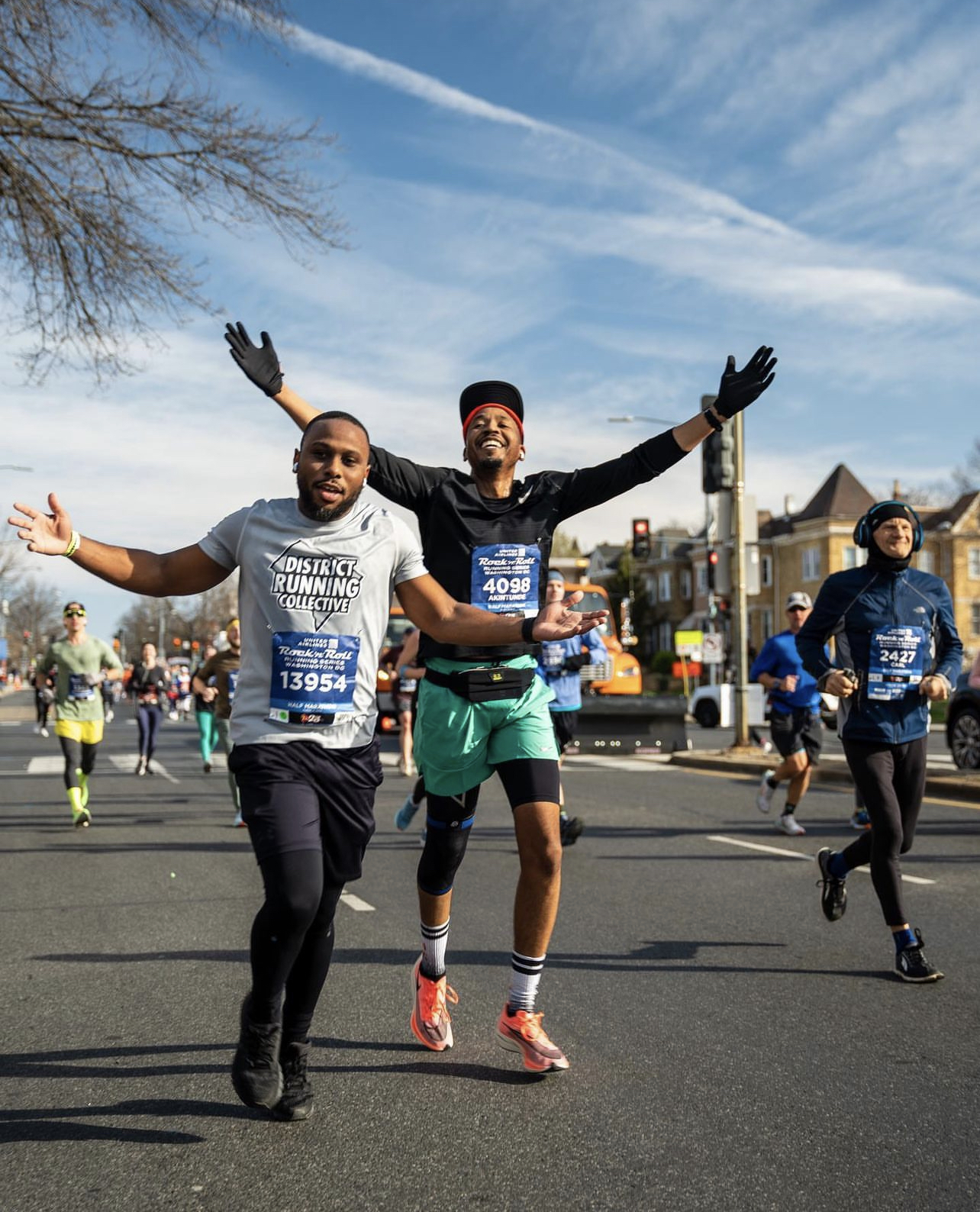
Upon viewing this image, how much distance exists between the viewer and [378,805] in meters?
13.7

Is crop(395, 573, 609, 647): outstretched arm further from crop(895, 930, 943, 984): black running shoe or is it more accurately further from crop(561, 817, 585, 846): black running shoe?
crop(561, 817, 585, 846): black running shoe

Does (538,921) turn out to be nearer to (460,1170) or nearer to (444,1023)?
(444,1023)

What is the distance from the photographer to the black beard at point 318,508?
3.84 meters

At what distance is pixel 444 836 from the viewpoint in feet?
15.0

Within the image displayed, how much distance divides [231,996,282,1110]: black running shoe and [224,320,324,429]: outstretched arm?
1.93m

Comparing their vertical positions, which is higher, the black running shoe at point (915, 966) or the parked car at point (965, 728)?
the parked car at point (965, 728)

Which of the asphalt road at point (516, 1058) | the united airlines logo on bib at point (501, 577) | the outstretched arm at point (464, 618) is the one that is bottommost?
the asphalt road at point (516, 1058)

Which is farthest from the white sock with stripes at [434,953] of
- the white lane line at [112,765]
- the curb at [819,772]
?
the white lane line at [112,765]

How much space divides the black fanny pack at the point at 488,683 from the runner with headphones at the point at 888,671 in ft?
6.38

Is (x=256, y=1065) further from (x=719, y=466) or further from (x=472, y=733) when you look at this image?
(x=719, y=466)

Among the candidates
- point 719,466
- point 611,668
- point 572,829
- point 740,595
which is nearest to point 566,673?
point 572,829

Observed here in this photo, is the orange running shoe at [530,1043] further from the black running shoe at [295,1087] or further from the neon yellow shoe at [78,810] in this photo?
the neon yellow shoe at [78,810]

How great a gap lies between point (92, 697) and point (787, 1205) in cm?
952

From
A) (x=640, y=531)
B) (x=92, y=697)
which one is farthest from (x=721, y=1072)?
(x=640, y=531)
